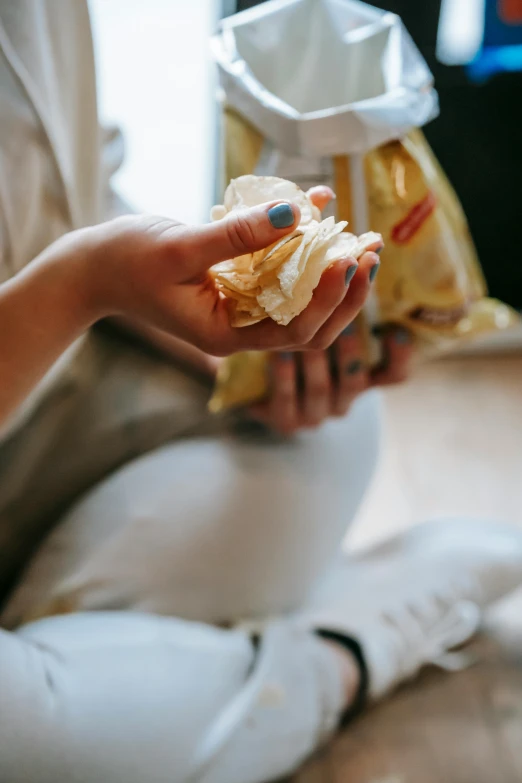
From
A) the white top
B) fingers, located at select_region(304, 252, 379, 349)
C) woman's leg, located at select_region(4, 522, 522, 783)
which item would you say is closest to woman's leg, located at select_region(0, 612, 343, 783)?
woman's leg, located at select_region(4, 522, 522, 783)

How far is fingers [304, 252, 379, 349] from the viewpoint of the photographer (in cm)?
38

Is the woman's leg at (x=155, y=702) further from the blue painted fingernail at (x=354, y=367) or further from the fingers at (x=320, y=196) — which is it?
the fingers at (x=320, y=196)

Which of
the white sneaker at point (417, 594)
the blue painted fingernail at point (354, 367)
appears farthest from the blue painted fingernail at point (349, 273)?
the white sneaker at point (417, 594)

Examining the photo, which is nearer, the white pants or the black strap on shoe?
the white pants

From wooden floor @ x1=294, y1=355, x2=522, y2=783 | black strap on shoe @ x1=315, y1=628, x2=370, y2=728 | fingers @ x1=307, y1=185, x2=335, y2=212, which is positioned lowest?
wooden floor @ x1=294, y1=355, x2=522, y2=783

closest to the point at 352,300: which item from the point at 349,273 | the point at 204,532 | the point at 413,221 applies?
the point at 349,273

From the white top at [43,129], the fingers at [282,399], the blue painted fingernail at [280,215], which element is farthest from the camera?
the fingers at [282,399]

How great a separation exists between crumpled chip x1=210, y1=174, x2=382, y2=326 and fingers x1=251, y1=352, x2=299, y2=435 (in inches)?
7.9

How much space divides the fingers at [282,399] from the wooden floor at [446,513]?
26 cm

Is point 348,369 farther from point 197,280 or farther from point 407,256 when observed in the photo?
point 197,280

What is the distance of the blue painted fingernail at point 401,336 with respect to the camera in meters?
0.61

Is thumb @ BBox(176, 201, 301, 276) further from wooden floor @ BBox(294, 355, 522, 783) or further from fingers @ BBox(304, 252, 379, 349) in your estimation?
wooden floor @ BBox(294, 355, 522, 783)

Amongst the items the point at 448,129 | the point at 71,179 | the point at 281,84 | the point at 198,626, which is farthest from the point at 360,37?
the point at 448,129

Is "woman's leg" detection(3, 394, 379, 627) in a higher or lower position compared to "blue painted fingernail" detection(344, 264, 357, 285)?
lower
